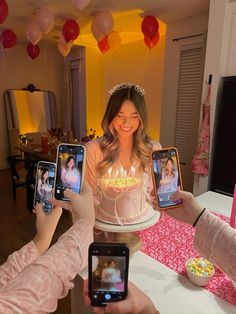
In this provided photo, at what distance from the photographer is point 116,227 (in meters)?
0.91

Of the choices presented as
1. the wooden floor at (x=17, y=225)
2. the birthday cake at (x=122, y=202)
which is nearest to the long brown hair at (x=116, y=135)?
the birthday cake at (x=122, y=202)

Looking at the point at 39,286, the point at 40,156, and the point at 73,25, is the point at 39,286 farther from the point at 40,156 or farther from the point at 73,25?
the point at 73,25

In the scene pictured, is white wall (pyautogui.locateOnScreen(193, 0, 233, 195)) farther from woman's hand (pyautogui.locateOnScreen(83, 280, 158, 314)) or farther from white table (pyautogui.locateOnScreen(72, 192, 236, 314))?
woman's hand (pyautogui.locateOnScreen(83, 280, 158, 314))

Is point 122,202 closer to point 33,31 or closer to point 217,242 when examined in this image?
point 217,242

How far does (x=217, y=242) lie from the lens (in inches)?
27.4

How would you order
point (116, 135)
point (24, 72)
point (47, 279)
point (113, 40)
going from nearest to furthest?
point (47, 279)
point (116, 135)
point (113, 40)
point (24, 72)

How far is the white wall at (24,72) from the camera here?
514cm

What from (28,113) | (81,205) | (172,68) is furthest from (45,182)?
(28,113)

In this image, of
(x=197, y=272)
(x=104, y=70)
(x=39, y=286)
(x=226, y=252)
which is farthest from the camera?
(x=104, y=70)

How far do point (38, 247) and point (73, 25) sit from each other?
3.14m

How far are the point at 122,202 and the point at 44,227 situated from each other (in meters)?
0.31

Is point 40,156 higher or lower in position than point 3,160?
higher

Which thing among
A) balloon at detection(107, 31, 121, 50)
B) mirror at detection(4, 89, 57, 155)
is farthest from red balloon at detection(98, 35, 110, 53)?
mirror at detection(4, 89, 57, 155)

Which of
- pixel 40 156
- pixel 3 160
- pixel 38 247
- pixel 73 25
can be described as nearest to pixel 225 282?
pixel 38 247
